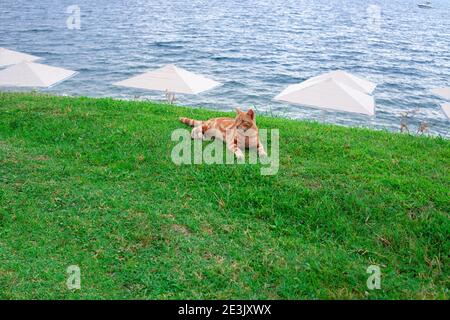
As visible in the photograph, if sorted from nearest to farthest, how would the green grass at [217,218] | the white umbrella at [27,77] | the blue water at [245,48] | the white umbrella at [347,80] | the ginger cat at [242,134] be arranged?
1. the green grass at [217,218]
2. the ginger cat at [242,134]
3. the white umbrella at [347,80]
4. the white umbrella at [27,77]
5. the blue water at [245,48]

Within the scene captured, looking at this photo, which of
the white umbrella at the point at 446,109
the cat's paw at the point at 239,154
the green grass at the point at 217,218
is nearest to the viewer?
the green grass at the point at 217,218

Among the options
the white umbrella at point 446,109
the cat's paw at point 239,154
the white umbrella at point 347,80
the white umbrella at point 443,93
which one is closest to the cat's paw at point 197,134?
the cat's paw at point 239,154

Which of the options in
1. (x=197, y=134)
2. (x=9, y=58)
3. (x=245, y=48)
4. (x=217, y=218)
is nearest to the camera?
(x=217, y=218)

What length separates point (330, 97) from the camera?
17.2 m

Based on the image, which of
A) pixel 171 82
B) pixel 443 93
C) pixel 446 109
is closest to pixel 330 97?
pixel 446 109

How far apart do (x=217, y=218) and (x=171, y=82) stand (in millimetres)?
13632

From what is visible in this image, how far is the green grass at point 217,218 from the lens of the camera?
5.62m

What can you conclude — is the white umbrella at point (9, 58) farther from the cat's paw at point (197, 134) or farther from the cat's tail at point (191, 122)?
the cat's paw at point (197, 134)

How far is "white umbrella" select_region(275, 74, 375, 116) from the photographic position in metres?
17.0

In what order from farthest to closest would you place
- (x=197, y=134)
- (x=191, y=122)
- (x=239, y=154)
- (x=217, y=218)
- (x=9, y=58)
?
(x=9, y=58), (x=191, y=122), (x=197, y=134), (x=239, y=154), (x=217, y=218)

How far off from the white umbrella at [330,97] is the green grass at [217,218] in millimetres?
7116

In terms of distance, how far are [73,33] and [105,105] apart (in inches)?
1408

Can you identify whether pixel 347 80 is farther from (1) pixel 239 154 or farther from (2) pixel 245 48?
(2) pixel 245 48

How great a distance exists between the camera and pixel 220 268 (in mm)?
5832
